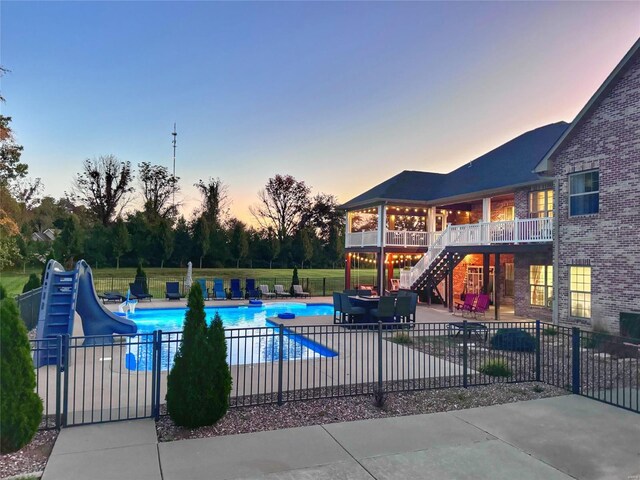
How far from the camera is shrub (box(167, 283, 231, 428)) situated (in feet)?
19.3

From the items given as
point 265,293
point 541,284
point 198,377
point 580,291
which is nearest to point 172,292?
point 265,293

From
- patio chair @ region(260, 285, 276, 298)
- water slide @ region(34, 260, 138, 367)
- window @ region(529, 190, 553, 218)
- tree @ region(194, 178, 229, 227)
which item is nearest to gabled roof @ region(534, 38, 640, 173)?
window @ region(529, 190, 553, 218)

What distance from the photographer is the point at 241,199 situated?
61.8 meters

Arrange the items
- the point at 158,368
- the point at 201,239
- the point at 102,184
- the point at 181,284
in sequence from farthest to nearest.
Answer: the point at 102,184
the point at 201,239
the point at 181,284
the point at 158,368

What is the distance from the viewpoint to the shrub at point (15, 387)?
510 centimetres

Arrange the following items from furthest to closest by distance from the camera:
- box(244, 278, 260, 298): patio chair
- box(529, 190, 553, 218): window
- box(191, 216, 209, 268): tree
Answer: box(191, 216, 209, 268): tree, box(244, 278, 260, 298): patio chair, box(529, 190, 553, 218): window

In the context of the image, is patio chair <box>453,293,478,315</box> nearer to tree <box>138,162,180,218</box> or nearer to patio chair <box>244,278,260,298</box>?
patio chair <box>244,278,260,298</box>

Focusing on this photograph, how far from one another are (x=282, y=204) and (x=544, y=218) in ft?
167

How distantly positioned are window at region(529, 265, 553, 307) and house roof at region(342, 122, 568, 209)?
3.71 meters

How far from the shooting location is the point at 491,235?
1928cm

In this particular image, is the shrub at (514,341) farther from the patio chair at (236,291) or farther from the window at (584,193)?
the patio chair at (236,291)

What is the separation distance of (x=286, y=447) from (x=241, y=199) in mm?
57907

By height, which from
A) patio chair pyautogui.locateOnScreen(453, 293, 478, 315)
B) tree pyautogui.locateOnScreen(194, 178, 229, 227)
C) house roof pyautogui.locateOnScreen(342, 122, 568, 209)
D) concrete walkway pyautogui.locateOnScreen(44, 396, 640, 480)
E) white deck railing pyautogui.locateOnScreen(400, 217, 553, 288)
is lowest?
concrete walkway pyautogui.locateOnScreen(44, 396, 640, 480)

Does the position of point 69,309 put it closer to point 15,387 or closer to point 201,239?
point 15,387
